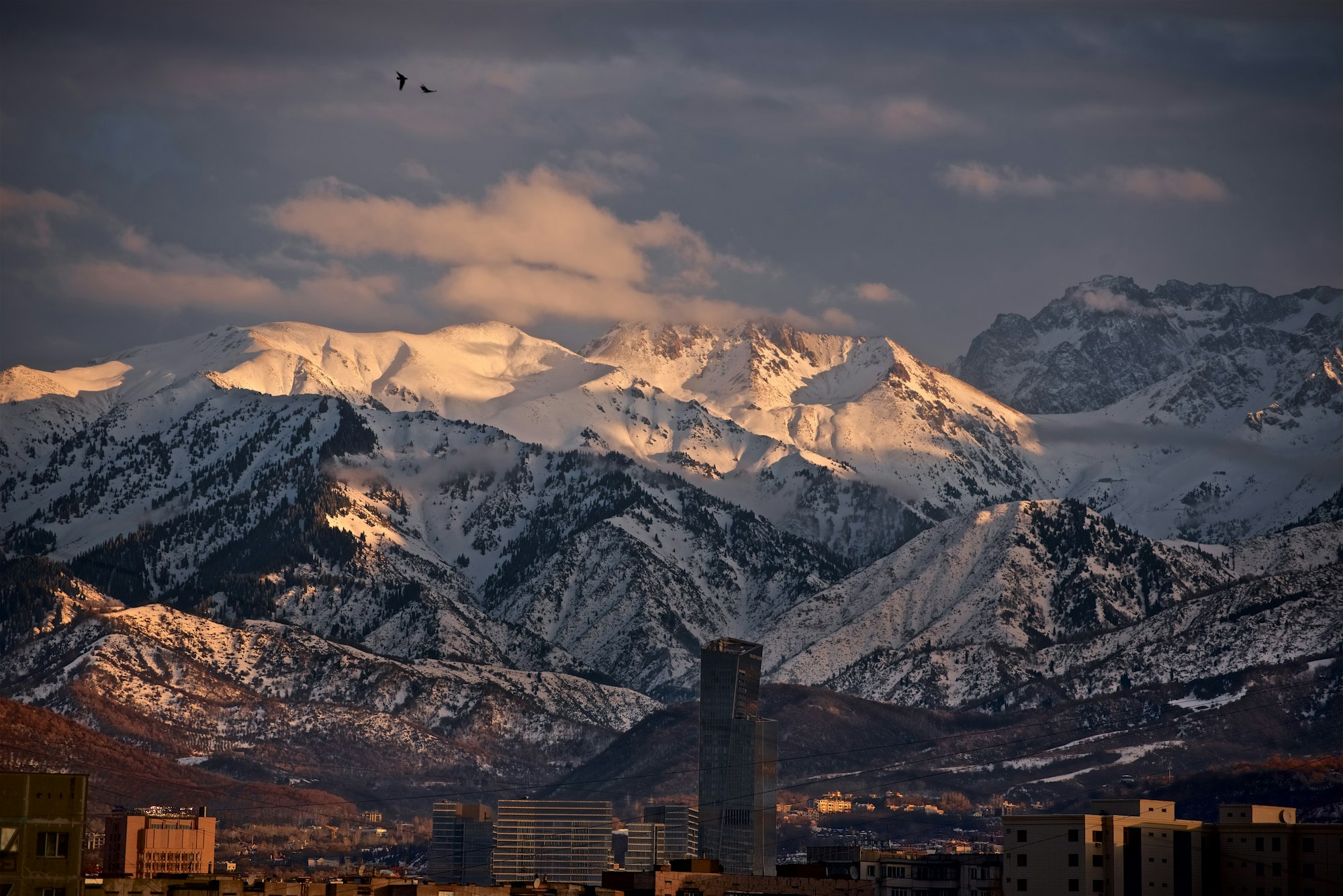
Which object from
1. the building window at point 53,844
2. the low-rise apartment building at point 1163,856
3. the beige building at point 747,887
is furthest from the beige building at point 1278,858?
the building window at point 53,844

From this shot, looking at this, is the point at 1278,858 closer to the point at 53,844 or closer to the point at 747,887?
the point at 747,887

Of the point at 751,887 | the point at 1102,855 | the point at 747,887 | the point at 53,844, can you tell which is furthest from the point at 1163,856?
the point at 53,844

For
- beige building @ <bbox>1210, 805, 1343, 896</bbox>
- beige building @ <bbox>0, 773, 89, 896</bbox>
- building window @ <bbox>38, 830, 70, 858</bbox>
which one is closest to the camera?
beige building @ <bbox>0, 773, 89, 896</bbox>

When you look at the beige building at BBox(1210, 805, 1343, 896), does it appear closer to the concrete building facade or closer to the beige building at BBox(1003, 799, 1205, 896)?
the beige building at BBox(1003, 799, 1205, 896)

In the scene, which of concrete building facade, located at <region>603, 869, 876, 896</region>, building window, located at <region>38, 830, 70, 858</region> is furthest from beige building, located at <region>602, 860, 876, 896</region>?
building window, located at <region>38, 830, 70, 858</region>

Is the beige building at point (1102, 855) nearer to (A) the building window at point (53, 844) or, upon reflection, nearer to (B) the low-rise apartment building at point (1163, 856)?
(B) the low-rise apartment building at point (1163, 856)

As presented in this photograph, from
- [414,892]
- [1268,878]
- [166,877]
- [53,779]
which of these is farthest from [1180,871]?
[53,779]
